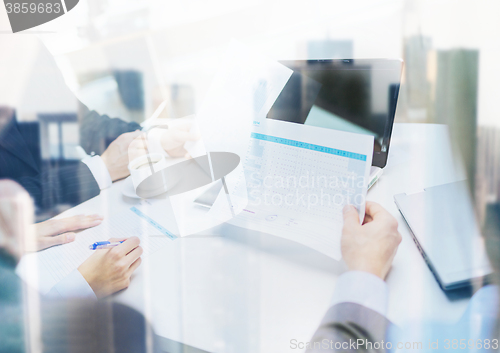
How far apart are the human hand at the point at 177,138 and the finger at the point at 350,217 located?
366 millimetres

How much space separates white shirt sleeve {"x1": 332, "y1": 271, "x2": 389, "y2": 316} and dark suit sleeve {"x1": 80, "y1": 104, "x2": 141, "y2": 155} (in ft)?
2.11

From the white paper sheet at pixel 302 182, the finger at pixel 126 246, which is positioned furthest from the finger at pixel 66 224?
the white paper sheet at pixel 302 182

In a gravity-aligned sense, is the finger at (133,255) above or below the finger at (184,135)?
below

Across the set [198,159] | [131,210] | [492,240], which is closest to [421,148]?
[492,240]

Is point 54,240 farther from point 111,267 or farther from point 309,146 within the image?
point 309,146

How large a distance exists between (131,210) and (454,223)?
56 cm

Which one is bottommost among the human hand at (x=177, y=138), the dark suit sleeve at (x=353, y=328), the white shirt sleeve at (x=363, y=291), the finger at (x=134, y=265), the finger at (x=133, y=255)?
the dark suit sleeve at (x=353, y=328)

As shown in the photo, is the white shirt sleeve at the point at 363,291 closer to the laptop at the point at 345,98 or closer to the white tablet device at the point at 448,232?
the white tablet device at the point at 448,232

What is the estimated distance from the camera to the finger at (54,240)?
18.3 inches

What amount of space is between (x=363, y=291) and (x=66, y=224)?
1.60 feet

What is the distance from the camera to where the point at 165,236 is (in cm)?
47

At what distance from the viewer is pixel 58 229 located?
1.65 ft

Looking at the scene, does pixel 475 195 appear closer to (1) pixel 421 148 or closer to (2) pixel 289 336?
(1) pixel 421 148

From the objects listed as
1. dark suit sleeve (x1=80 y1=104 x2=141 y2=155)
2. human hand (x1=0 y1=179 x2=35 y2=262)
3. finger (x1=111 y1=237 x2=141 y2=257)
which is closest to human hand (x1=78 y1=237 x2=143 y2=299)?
finger (x1=111 y1=237 x2=141 y2=257)
